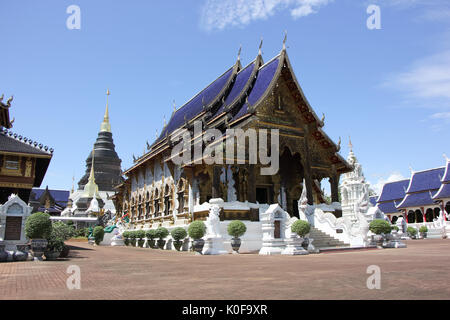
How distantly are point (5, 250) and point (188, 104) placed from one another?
777 inches

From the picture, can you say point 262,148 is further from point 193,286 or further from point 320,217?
point 193,286

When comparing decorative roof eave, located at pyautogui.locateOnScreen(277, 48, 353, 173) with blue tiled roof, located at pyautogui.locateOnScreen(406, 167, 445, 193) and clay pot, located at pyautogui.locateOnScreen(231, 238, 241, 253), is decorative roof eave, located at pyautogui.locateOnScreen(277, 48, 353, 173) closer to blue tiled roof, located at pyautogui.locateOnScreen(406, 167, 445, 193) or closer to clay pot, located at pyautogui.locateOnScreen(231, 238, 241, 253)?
clay pot, located at pyautogui.locateOnScreen(231, 238, 241, 253)

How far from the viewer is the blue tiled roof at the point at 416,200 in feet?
132

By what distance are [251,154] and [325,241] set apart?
5.17 metres

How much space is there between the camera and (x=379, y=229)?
52.4 ft

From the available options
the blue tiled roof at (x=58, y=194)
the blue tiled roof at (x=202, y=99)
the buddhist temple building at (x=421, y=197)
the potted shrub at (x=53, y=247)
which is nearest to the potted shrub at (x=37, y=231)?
the potted shrub at (x=53, y=247)

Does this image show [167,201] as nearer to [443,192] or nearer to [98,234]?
[98,234]

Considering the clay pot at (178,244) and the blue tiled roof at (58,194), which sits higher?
the blue tiled roof at (58,194)

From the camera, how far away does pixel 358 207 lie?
1738 cm

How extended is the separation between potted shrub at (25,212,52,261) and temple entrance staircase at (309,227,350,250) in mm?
10861

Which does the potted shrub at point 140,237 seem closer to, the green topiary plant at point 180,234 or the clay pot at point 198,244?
the green topiary plant at point 180,234

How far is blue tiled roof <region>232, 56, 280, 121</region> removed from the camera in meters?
18.6

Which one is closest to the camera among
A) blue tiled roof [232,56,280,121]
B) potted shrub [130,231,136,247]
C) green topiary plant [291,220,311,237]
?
green topiary plant [291,220,311,237]

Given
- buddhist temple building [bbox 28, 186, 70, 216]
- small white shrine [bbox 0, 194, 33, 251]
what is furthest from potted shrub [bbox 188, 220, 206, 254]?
buddhist temple building [bbox 28, 186, 70, 216]
